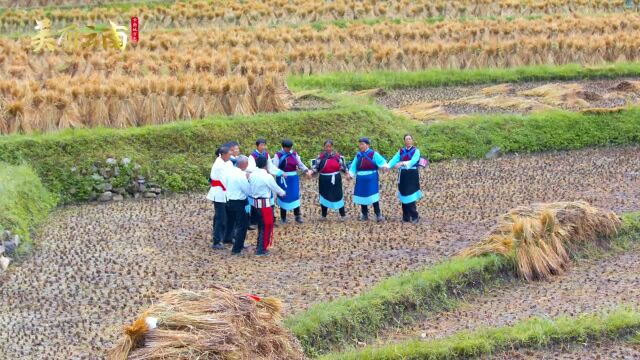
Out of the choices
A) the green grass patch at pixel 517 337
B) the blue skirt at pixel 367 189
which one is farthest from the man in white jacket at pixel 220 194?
the green grass patch at pixel 517 337

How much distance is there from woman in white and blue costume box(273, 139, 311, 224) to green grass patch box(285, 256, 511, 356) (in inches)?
150

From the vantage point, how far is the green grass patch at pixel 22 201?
15719mm

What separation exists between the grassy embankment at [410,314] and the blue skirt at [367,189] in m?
3.41

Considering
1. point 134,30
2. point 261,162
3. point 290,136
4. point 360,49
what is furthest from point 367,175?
point 134,30

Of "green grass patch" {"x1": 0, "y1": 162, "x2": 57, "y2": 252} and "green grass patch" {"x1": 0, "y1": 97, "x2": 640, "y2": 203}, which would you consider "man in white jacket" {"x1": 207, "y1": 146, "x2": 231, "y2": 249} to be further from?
"green grass patch" {"x1": 0, "y1": 97, "x2": 640, "y2": 203}

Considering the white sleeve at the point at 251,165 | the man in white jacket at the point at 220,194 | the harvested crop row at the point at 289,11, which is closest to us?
the man in white jacket at the point at 220,194

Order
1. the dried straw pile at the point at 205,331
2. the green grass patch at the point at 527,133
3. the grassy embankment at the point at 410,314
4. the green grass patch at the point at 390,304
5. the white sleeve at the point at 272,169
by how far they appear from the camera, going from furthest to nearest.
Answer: the green grass patch at the point at 527,133 → the white sleeve at the point at 272,169 → the green grass patch at the point at 390,304 → the grassy embankment at the point at 410,314 → the dried straw pile at the point at 205,331

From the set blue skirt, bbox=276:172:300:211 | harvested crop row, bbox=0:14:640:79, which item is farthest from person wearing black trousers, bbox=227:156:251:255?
harvested crop row, bbox=0:14:640:79

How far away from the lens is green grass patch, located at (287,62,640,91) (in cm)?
2731

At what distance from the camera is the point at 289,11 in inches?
1590

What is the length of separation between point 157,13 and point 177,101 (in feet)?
64.3

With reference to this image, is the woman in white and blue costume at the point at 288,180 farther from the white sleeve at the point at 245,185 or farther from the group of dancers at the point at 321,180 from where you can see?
the white sleeve at the point at 245,185

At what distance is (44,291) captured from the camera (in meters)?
13.6

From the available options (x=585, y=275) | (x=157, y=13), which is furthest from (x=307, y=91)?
(x=157, y=13)
